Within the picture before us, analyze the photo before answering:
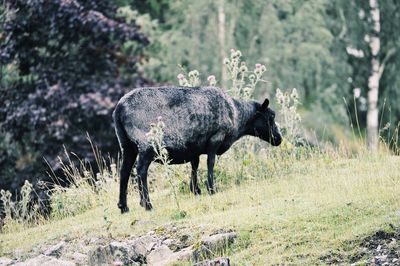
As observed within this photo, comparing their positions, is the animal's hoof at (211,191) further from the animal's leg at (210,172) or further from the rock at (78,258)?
the rock at (78,258)

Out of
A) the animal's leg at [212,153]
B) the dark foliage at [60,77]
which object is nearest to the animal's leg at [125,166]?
the animal's leg at [212,153]

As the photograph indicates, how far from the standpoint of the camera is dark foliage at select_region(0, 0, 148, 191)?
24859 mm

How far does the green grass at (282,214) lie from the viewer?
11.3 m

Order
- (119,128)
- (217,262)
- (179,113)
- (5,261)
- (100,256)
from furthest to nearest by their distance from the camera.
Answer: (179,113)
(119,128)
(5,261)
(100,256)
(217,262)

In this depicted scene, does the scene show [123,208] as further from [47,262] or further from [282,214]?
[282,214]

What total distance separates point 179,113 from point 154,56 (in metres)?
22.7

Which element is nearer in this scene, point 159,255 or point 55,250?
point 159,255

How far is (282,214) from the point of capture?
40.8 ft

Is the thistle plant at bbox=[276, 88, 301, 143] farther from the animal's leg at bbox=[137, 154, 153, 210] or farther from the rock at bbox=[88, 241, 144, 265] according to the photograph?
the rock at bbox=[88, 241, 144, 265]

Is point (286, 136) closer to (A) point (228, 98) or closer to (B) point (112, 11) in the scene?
(A) point (228, 98)

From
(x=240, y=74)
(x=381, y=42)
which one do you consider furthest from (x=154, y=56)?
(x=240, y=74)

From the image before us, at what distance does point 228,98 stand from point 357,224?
14.4 feet

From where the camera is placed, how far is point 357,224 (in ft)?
38.1

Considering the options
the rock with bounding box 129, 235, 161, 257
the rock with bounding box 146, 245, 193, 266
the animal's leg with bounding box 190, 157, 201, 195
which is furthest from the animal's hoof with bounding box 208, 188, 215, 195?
the rock with bounding box 146, 245, 193, 266
